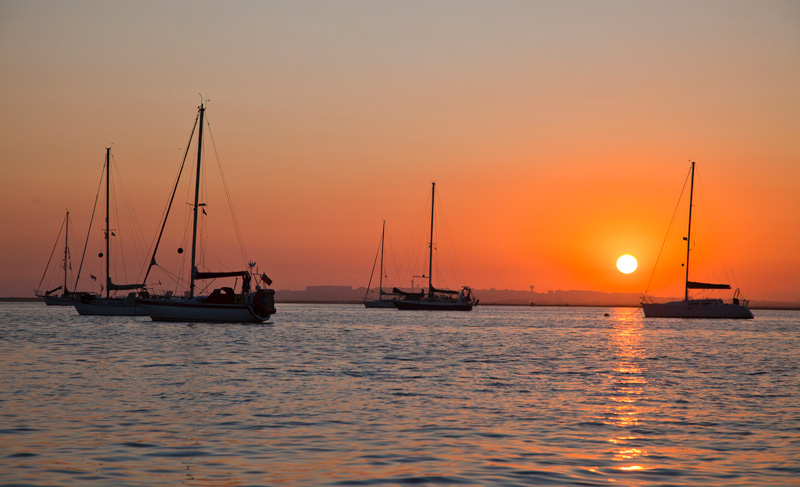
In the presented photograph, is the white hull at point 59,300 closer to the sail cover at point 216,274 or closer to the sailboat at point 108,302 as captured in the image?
the sailboat at point 108,302

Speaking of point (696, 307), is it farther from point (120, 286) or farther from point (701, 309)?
point (120, 286)

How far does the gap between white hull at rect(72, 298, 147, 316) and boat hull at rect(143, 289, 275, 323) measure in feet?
66.5

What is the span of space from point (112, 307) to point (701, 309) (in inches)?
2896

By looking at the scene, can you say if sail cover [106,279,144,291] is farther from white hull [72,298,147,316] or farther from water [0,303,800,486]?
water [0,303,800,486]

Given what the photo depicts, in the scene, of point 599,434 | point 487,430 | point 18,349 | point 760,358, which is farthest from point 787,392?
point 18,349

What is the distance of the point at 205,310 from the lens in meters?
61.9

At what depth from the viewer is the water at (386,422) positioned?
12.6 metres

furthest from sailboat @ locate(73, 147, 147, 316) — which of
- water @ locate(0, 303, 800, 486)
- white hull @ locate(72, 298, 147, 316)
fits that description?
water @ locate(0, 303, 800, 486)

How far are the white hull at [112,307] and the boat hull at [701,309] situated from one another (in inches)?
2706

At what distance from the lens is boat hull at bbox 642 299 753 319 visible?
103688 millimetres

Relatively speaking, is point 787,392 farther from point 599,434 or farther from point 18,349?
point 18,349

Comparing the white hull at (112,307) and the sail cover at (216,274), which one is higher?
the sail cover at (216,274)

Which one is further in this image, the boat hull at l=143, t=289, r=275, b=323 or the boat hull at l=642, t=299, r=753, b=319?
the boat hull at l=642, t=299, r=753, b=319

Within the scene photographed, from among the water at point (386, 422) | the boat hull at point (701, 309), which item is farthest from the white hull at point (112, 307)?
the boat hull at point (701, 309)
